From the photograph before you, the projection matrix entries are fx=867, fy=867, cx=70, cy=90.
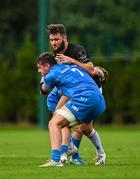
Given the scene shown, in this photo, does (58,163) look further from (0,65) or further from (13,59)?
(13,59)

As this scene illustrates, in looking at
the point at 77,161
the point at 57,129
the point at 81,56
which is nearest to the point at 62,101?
the point at 81,56

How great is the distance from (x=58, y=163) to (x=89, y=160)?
2137 mm

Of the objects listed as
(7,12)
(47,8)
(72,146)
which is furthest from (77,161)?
(7,12)

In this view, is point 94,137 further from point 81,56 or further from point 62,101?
point 81,56

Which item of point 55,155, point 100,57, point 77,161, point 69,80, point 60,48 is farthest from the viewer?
point 100,57

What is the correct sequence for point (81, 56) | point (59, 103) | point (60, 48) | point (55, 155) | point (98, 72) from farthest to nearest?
point (98, 72)
point (59, 103)
point (81, 56)
point (60, 48)
point (55, 155)

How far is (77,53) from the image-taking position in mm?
11859

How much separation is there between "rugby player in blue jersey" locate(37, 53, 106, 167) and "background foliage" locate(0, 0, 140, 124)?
2293 centimetres

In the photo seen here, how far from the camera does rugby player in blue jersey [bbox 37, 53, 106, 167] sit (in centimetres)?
1116

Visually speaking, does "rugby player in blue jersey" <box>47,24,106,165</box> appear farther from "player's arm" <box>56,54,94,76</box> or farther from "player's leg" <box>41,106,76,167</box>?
"player's leg" <box>41,106,76,167</box>

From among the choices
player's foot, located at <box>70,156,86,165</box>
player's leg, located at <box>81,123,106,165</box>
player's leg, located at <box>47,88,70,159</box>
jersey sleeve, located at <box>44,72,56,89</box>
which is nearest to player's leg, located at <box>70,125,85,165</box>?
player's foot, located at <box>70,156,86,165</box>

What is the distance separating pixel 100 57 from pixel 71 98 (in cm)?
2380

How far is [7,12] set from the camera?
44.8 m

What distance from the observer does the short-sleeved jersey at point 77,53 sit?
1178 centimetres
